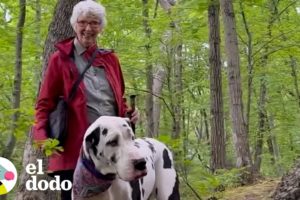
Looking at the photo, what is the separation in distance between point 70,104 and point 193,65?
14.5 m

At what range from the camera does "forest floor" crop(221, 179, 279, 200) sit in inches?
209

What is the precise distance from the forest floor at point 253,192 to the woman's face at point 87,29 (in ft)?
9.48

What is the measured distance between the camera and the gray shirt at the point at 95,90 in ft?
9.95

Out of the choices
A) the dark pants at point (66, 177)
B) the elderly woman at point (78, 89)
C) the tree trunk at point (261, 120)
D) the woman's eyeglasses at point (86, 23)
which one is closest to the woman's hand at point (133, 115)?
the elderly woman at point (78, 89)

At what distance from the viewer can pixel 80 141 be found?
3.05 meters

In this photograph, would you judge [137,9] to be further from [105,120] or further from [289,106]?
[105,120]

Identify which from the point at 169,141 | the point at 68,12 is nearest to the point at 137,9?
the point at 68,12

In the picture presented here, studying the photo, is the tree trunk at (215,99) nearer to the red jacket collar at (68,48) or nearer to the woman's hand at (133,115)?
the woman's hand at (133,115)

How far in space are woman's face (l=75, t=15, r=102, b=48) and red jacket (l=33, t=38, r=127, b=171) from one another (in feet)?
0.21

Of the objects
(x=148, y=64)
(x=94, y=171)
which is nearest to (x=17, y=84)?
(x=148, y=64)

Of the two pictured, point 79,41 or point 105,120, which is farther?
point 79,41

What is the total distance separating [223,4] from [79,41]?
14.7 ft

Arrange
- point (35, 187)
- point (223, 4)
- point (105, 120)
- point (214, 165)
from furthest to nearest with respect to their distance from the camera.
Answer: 1. point (214, 165)
2. point (223, 4)
3. point (35, 187)
4. point (105, 120)

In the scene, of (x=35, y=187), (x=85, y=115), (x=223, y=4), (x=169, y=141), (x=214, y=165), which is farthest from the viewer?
(x=214, y=165)
